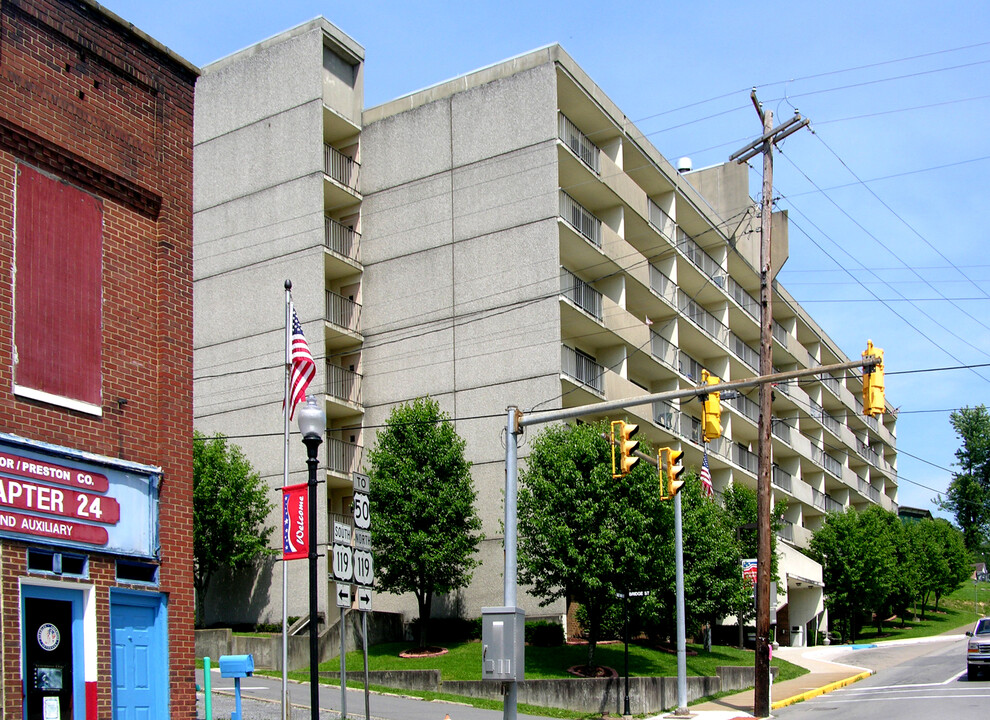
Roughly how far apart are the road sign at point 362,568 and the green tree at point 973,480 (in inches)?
3445

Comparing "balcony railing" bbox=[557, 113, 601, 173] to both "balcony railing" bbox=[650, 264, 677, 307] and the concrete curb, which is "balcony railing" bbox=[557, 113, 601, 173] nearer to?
"balcony railing" bbox=[650, 264, 677, 307]

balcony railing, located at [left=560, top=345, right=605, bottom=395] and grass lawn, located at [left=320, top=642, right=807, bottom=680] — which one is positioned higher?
balcony railing, located at [left=560, top=345, right=605, bottom=395]

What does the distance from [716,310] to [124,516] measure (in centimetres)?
4291

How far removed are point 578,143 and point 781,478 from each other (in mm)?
25795

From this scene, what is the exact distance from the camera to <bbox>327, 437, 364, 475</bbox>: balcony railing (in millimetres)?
39528

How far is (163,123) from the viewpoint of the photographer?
1552cm

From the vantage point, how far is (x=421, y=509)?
3316cm

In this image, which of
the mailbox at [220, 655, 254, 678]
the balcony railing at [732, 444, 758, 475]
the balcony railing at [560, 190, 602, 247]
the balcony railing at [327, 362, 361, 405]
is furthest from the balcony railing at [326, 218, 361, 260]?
the mailbox at [220, 655, 254, 678]

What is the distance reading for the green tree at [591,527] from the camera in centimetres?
2872

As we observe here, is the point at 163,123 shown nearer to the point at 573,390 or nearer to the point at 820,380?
the point at 573,390

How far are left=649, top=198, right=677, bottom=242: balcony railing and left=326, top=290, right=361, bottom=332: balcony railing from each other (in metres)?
13.2

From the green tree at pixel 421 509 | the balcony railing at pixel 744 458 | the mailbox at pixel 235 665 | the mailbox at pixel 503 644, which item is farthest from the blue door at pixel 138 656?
the balcony railing at pixel 744 458

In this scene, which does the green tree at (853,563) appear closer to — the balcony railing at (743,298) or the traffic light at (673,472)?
the balcony railing at (743,298)

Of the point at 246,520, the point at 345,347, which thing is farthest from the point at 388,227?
the point at 246,520
